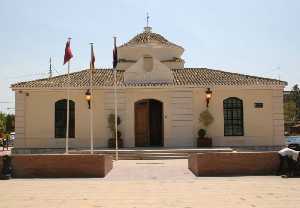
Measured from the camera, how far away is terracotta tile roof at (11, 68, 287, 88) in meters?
25.0

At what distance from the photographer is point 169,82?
84.4ft

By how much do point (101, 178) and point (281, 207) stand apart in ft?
21.6

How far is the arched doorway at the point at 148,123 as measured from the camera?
25328mm

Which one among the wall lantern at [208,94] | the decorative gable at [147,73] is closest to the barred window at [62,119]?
the decorative gable at [147,73]

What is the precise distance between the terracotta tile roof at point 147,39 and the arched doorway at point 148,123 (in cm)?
520

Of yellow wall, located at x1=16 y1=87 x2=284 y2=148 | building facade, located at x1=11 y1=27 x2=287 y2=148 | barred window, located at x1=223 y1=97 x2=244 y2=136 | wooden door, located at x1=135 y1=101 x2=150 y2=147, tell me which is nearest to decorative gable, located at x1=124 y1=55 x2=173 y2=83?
building facade, located at x1=11 y1=27 x2=287 y2=148

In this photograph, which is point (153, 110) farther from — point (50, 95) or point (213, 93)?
point (50, 95)

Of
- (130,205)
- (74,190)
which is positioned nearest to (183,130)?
(74,190)

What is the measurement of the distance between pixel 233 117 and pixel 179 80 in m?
3.55

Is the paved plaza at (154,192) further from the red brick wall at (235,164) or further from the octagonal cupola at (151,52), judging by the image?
the octagonal cupola at (151,52)

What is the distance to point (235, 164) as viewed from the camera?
47.1 feet

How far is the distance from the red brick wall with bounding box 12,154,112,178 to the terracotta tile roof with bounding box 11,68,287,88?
10.9 m

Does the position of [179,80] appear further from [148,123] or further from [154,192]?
[154,192]

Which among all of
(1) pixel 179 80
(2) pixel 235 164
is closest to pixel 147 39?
(1) pixel 179 80
